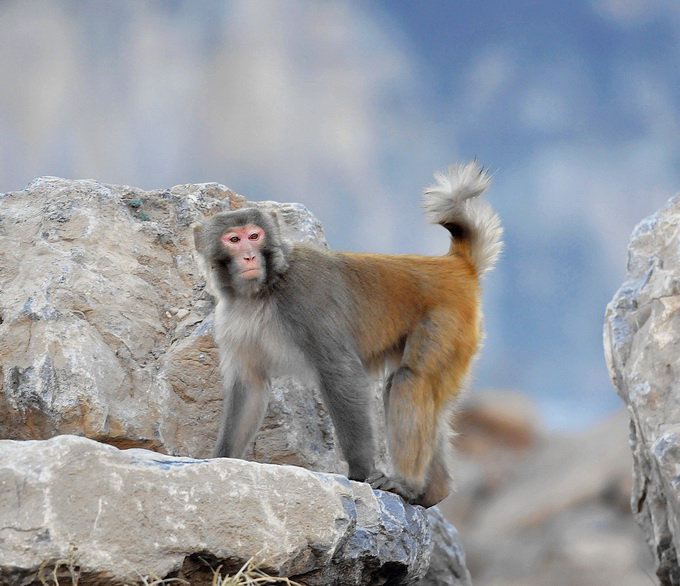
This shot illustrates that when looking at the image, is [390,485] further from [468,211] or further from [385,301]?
[468,211]

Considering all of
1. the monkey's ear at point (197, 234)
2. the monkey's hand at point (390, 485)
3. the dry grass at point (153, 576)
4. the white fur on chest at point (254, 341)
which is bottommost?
the dry grass at point (153, 576)

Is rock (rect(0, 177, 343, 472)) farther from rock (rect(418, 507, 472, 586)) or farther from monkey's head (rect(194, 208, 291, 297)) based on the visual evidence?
rock (rect(418, 507, 472, 586))

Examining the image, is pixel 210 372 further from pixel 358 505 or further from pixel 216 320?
pixel 358 505

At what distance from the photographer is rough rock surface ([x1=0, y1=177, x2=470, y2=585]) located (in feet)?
13.7

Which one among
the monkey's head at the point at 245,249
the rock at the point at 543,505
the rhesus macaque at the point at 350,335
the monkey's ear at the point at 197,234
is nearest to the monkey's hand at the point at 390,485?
the rhesus macaque at the point at 350,335

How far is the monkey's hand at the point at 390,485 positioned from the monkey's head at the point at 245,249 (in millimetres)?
1383

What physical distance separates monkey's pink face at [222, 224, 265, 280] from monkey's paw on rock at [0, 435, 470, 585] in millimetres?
1823

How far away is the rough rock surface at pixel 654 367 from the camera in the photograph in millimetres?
5879

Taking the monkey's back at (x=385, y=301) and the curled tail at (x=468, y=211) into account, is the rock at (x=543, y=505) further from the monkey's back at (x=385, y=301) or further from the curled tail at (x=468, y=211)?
the monkey's back at (x=385, y=301)

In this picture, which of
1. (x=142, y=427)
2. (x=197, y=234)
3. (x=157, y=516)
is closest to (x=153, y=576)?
(x=157, y=516)

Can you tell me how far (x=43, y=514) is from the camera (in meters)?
4.09

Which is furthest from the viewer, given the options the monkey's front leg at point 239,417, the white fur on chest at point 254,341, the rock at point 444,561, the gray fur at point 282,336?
the rock at point 444,561

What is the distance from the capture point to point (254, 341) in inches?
257

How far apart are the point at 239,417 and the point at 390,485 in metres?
1.15
